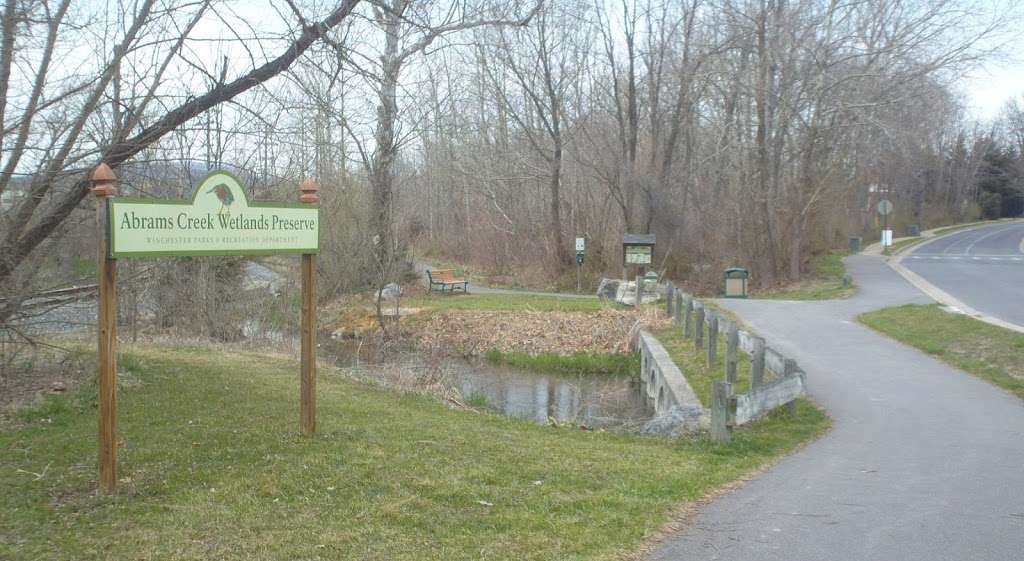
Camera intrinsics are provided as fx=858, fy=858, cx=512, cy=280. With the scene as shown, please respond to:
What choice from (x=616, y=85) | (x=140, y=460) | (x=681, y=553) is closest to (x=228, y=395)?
(x=140, y=460)

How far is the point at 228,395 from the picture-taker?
10297 mm

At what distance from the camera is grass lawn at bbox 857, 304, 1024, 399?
39.4 feet

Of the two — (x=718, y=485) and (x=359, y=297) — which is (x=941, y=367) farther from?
(x=359, y=297)

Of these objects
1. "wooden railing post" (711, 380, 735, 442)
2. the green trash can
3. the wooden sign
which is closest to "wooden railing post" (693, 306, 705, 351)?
"wooden railing post" (711, 380, 735, 442)

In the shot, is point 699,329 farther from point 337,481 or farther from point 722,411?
point 337,481

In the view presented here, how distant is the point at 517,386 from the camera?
18.9m

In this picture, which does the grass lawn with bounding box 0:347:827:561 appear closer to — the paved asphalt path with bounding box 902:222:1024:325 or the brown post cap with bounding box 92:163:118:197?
the brown post cap with bounding box 92:163:118:197

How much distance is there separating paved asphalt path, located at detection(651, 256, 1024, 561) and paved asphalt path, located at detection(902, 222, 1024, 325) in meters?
6.71

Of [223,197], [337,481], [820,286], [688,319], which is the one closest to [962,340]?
[688,319]

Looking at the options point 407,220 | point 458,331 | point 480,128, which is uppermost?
point 480,128

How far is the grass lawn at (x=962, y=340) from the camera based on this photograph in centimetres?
1202

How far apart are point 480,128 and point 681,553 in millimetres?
42994

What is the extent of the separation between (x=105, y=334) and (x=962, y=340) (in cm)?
1325

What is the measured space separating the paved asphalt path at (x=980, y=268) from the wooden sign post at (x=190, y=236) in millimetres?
14185
